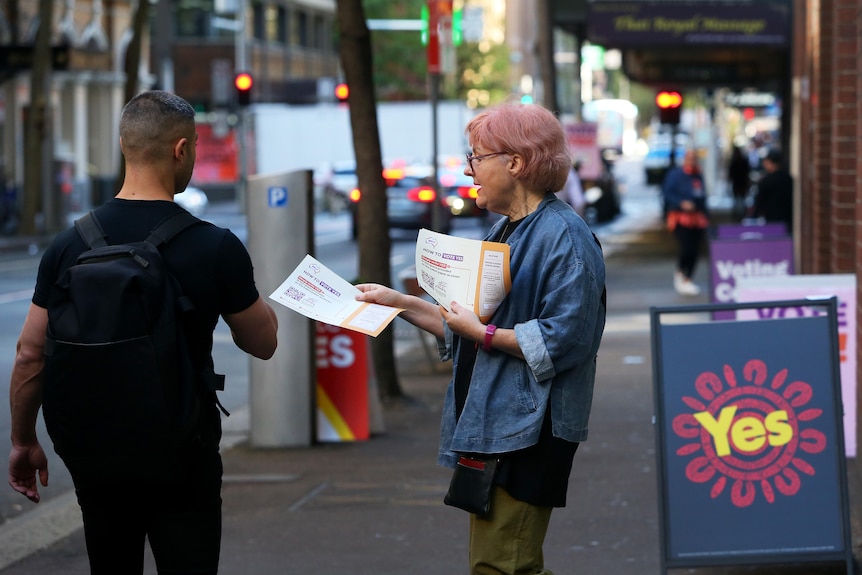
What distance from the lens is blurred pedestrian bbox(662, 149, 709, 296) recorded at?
18.5m

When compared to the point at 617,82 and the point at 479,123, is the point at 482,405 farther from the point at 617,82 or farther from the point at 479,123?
the point at 617,82

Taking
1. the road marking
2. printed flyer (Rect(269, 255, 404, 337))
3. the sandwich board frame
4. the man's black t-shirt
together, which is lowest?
the road marking

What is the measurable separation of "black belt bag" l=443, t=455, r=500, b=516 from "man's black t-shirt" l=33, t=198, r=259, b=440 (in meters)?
0.79

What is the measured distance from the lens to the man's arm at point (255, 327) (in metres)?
3.93

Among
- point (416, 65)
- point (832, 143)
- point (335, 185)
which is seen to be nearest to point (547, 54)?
point (832, 143)

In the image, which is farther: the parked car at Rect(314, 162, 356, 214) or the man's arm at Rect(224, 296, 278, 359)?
the parked car at Rect(314, 162, 356, 214)

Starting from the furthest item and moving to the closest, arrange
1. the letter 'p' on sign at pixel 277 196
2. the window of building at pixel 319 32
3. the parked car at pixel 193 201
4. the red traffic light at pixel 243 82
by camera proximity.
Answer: the window of building at pixel 319 32, the parked car at pixel 193 201, the red traffic light at pixel 243 82, the letter 'p' on sign at pixel 277 196

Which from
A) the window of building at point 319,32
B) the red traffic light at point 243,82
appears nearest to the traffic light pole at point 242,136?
the red traffic light at point 243,82

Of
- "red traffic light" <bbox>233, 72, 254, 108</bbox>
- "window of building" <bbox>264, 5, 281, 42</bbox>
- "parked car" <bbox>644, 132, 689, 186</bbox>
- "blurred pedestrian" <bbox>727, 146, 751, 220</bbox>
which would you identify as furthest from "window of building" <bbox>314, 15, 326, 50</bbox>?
"red traffic light" <bbox>233, 72, 254, 108</bbox>

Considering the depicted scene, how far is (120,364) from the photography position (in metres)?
3.60

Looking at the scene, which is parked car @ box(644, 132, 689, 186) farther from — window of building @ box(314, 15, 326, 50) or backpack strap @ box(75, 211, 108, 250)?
backpack strap @ box(75, 211, 108, 250)

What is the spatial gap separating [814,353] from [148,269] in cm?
290

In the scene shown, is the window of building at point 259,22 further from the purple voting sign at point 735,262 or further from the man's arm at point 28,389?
the man's arm at point 28,389

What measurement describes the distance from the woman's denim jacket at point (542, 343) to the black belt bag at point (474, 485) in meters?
0.05
